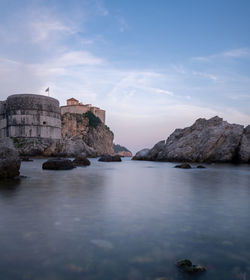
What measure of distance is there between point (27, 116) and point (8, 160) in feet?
119

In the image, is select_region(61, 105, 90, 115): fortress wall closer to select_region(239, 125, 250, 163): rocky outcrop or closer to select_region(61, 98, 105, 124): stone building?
select_region(61, 98, 105, 124): stone building

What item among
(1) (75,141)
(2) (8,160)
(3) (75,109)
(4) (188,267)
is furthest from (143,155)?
(3) (75,109)

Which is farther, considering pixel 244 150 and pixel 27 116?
pixel 27 116

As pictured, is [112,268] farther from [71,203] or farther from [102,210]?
[71,203]

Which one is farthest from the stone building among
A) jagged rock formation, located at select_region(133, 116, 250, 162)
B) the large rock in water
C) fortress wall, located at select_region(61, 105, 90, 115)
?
the large rock in water

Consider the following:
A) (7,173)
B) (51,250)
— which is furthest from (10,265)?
(7,173)

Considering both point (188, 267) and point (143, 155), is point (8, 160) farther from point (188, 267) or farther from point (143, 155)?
point (143, 155)

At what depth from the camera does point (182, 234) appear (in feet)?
10.2

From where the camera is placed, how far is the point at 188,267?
217 centimetres

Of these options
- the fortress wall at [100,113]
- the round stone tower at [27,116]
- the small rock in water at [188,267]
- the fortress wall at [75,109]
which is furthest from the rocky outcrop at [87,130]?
the small rock in water at [188,267]

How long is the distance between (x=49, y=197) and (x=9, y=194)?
3.50 feet

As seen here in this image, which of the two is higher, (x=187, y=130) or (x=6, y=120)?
(x=6, y=120)

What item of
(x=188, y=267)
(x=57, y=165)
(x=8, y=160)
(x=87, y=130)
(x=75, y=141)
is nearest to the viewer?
(x=188, y=267)

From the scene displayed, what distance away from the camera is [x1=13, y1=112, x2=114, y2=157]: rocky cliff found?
41.0 metres
